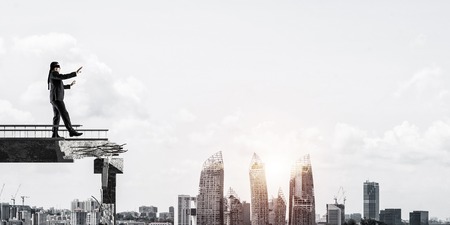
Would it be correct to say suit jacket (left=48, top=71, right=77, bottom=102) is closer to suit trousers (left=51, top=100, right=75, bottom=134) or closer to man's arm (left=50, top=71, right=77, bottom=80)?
man's arm (left=50, top=71, right=77, bottom=80)

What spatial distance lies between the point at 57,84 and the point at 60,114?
91cm

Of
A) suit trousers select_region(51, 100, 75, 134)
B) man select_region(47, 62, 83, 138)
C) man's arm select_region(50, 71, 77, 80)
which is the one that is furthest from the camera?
suit trousers select_region(51, 100, 75, 134)

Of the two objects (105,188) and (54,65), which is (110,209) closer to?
(105,188)

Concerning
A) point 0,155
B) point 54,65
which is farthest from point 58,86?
point 0,155

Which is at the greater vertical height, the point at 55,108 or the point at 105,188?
the point at 55,108

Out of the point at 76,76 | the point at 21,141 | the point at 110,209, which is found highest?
the point at 76,76

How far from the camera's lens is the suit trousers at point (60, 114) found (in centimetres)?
2844

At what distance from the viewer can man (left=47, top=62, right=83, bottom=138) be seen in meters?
28.0

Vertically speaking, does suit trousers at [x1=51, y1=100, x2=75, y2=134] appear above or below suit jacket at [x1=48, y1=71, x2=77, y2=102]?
below

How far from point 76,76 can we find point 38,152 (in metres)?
2.69

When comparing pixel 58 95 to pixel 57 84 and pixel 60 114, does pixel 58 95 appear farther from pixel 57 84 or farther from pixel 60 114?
pixel 60 114

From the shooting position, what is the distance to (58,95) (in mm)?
28312

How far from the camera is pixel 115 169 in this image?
100ft

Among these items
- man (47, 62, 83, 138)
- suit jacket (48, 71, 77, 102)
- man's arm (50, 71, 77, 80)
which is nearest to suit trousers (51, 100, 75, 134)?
man (47, 62, 83, 138)
